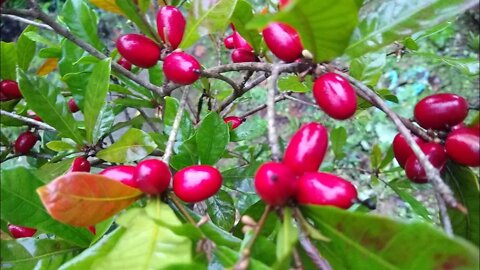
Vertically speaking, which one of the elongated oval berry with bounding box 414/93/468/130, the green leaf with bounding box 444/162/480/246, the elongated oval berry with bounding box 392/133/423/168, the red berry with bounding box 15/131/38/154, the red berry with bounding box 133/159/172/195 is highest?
the elongated oval berry with bounding box 414/93/468/130

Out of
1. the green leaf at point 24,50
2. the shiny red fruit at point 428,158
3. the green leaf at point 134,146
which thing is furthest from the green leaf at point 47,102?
the shiny red fruit at point 428,158

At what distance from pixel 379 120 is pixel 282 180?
297 centimetres

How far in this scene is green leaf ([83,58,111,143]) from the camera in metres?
0.83

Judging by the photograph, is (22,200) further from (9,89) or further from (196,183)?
(9,89)

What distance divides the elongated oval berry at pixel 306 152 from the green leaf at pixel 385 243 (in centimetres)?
5

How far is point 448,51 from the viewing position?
3.74 m

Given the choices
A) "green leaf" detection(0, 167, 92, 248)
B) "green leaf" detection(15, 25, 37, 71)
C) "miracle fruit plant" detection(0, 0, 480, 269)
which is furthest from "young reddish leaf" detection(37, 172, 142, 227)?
"green leaf" detection(15, 25, 37, 71)

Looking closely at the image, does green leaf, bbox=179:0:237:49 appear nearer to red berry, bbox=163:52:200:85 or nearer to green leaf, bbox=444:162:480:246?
red berry, bbox=163:52:200:85

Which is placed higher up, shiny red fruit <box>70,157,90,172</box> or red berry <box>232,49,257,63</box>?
red berry <box>232,49,257,63</box>

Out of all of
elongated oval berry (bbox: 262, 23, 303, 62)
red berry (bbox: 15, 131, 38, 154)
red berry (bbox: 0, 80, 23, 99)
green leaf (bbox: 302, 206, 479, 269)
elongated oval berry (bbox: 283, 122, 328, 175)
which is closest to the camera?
green leaf (bbox: 302, 206, 479, 269)

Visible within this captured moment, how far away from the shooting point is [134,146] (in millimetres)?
830

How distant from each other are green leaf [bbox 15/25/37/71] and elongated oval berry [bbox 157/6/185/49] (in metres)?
0.50

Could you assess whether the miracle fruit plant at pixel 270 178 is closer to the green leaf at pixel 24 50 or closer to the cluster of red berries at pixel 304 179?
the cluster of red berries at pixel 304 179

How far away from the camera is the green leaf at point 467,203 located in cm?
64
